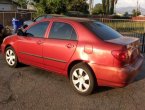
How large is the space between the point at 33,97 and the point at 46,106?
55 centimetres

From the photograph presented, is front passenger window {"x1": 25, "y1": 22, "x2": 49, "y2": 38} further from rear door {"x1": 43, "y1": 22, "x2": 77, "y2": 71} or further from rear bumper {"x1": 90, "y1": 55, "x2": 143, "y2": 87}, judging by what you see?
rear bumper {"x1": 90, "y1": 55, "x2": 143, "y2": 87}


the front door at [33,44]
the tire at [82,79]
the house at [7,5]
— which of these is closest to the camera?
the tire at [82,79]

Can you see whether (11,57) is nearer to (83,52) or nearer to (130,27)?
(83,52)

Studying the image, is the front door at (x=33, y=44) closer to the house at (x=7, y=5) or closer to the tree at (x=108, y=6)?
the house at (x=7, y=5)

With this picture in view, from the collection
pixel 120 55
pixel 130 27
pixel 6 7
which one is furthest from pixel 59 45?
pixel 6 7

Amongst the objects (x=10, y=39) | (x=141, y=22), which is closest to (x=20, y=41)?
(x=10, y=39)

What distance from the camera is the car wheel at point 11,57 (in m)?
7.81

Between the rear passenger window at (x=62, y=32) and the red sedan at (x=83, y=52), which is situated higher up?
the rear passenger window at (x=62, y=32)

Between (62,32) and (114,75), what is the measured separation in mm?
1692

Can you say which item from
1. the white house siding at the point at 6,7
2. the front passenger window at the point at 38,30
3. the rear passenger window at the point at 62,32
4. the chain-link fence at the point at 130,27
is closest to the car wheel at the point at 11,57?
the front passenger window at the point at 38,30

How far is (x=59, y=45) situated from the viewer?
6.30 metres

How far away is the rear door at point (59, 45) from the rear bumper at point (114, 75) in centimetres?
73

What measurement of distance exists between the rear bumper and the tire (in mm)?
141

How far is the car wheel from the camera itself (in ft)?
25.6
